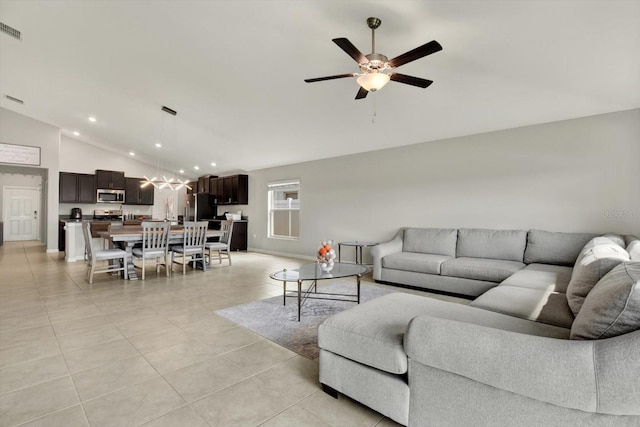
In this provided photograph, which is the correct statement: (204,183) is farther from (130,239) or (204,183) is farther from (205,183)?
(130,239)

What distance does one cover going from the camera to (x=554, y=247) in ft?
12.3

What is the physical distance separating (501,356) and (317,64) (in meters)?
3.36

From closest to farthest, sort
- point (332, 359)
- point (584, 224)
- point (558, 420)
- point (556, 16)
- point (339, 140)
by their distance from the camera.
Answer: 1. point (558, 420)
2. point (332, 359)
3. point (556, 16)
4. point (584, 224)
5. point (339, 140)

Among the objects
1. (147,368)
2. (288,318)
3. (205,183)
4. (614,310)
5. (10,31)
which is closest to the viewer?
(614,310)

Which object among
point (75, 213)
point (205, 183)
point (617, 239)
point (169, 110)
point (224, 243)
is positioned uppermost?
point (169, 110)

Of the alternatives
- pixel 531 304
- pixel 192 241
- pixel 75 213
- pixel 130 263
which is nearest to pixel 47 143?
pixel 75 213

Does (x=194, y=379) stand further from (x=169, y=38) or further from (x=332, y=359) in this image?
(x=169, y=38)

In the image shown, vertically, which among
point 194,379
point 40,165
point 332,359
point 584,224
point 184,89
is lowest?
point 194,379

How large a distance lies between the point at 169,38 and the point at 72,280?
12.8 ft

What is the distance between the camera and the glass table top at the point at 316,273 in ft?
10.1

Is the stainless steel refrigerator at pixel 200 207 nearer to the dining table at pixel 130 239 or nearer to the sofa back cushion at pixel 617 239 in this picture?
the dining table at pixel 130 239

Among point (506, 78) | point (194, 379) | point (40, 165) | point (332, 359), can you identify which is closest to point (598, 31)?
point (506, 78)

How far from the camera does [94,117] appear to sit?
6820 millimetres

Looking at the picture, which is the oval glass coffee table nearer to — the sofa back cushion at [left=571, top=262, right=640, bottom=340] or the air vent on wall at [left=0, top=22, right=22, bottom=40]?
the sofa back cushion at [left=571, top=262, right=640, bottom=340]
